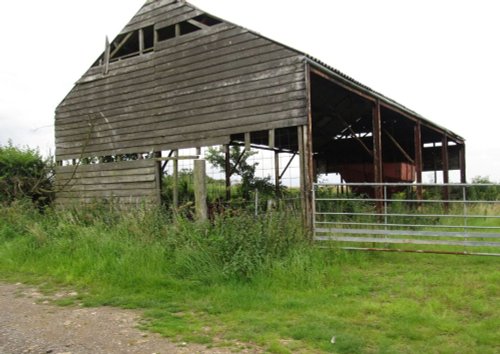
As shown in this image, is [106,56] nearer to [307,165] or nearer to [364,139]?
[307,165]

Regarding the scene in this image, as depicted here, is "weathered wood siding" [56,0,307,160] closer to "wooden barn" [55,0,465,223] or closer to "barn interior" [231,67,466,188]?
"wooden barn" [55,0,465,223]

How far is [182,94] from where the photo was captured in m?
11.2

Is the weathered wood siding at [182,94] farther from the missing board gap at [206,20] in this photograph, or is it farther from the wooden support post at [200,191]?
the wooden support post at [200,191]

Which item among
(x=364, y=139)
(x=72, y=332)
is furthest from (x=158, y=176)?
(x=364, y=139)

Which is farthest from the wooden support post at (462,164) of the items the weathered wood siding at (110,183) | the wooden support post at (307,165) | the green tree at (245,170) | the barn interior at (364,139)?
the weathered wood siding at (110,183)

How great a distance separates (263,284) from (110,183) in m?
8.54

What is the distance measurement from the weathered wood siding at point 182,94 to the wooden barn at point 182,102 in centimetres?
3

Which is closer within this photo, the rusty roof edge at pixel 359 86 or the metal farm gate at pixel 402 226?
the metal farm gate at pixel 402 226

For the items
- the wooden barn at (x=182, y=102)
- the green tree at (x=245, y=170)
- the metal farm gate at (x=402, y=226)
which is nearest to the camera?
the metal farm gate at (x=402, y=226)

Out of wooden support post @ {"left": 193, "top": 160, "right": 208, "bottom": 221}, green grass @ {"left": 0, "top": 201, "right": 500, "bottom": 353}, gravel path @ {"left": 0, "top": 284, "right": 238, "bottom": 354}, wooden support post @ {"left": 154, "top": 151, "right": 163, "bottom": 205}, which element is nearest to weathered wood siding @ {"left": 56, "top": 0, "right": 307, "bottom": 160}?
wooden support post @ {"left": 154, "top": 151, "right": 163, "bottom": 205}

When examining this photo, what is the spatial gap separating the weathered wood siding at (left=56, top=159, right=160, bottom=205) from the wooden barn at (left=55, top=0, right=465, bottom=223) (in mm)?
33

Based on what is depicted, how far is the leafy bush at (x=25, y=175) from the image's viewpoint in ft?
45.1

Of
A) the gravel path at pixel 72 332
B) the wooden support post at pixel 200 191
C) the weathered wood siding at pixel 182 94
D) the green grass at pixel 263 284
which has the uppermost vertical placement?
the weathered wood siding at pixel 182 94

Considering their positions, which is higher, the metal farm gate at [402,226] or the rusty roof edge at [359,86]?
the rusty roof edge at [359,86]
